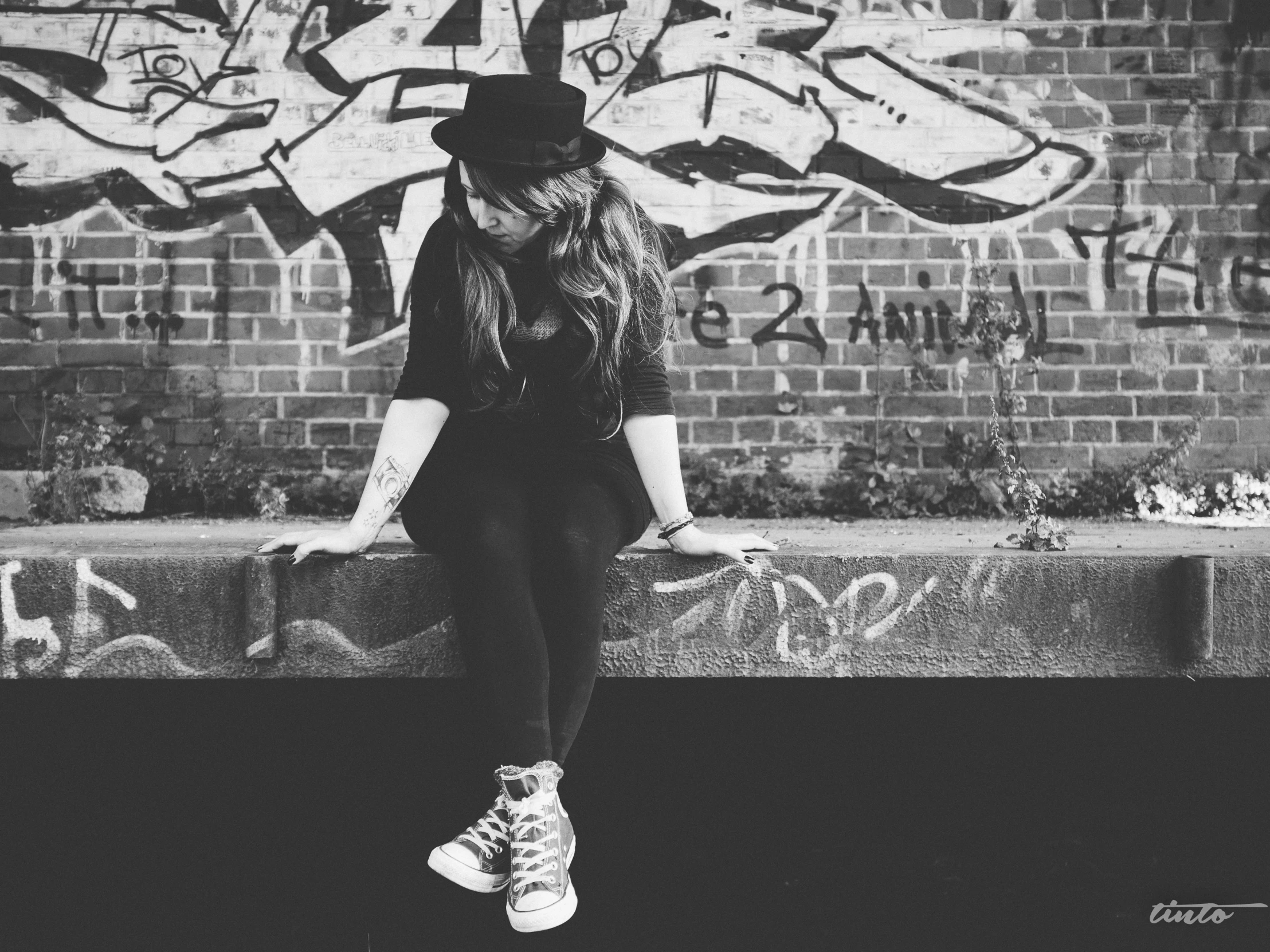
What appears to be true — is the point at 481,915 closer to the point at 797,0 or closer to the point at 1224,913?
the point at 1224,913

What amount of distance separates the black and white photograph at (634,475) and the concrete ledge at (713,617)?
11 millimetres

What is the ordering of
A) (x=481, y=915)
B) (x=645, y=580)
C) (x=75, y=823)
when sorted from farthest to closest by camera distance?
(x=75, y=823) < (x=481, y=915) < (x=645, y=580)

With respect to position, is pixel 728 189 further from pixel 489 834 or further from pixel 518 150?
pixel 489 834

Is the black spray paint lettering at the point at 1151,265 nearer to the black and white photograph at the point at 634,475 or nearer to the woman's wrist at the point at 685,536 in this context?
the black and white photograph at the point at 634,475

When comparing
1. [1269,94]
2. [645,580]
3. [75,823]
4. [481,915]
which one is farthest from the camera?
[1269,94]

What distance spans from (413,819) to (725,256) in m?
2.36

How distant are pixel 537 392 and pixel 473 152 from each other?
53cm

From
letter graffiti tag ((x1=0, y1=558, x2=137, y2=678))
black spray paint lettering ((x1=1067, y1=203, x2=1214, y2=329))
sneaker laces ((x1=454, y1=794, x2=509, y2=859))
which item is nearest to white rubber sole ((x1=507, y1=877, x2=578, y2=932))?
sneaker laces ((x1=454, y1=794, x2=509, y2=859))

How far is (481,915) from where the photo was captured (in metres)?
2.62

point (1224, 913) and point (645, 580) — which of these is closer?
point (645, 580)

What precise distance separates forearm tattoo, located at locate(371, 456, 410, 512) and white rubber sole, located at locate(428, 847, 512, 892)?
29.1 inches

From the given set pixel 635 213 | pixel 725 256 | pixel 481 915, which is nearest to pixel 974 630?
pixel 635 213

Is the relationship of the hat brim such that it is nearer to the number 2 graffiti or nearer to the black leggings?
the black leggings

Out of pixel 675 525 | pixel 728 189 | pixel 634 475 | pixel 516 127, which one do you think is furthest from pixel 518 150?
pixel 728 189
